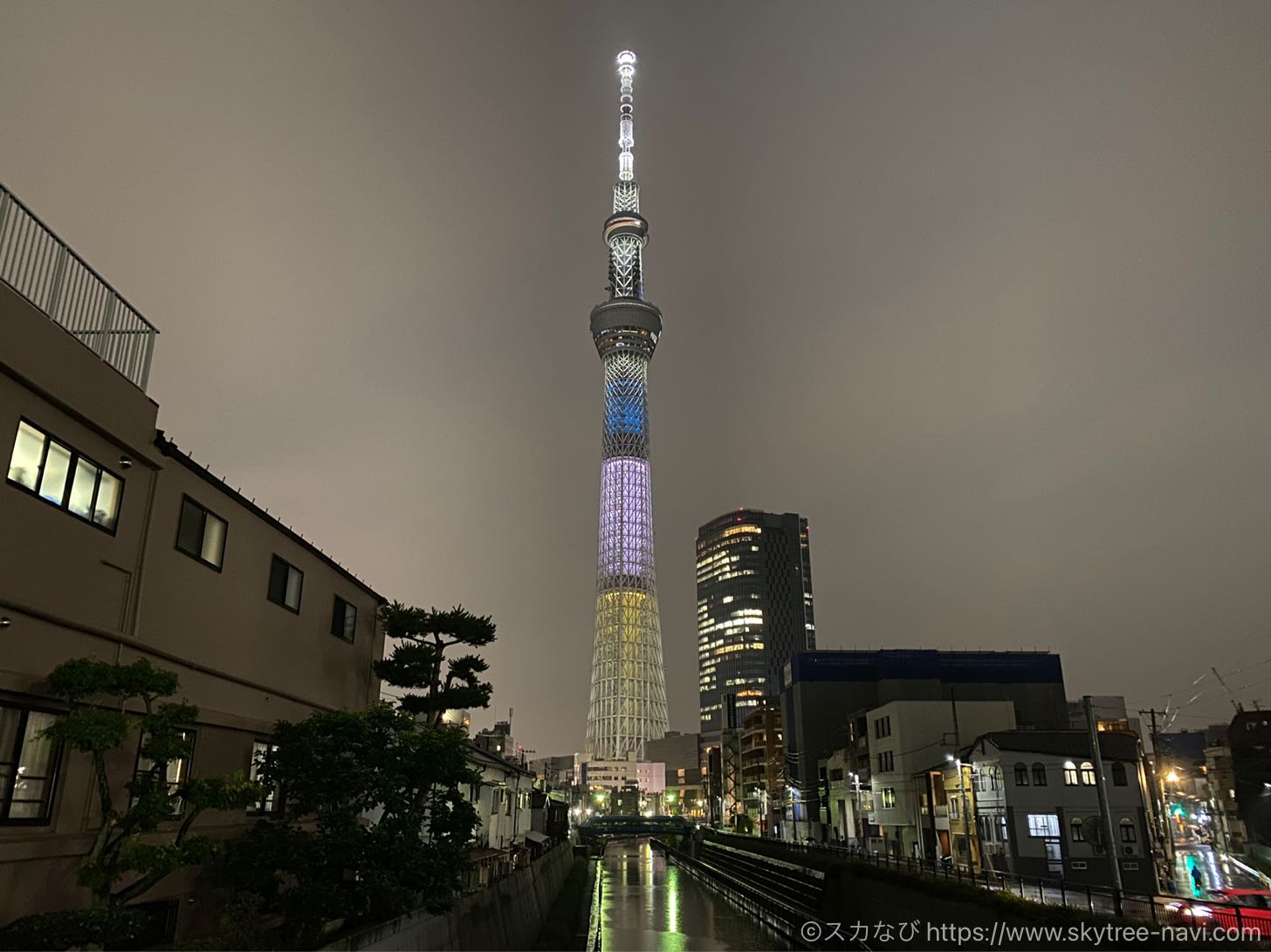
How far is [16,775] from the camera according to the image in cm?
1108

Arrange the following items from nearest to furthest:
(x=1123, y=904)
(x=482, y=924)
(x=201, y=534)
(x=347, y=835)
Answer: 1. (x=347, y=835)
2. (x=201, y=534)
3. (x=482, y=924)
4. (x=1123, y=904)

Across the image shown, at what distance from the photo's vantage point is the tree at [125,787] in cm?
1003

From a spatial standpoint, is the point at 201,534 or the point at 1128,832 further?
the point at 1128,832

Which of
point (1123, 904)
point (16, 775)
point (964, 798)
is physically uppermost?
point (16, 775)

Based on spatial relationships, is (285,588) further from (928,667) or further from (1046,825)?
(928,667)

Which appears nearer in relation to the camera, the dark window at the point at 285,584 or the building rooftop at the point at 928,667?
the dark window at the point at 285,584

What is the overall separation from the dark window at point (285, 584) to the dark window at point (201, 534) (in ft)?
7.53

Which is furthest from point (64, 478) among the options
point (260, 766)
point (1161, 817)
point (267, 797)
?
point (1161, 817)

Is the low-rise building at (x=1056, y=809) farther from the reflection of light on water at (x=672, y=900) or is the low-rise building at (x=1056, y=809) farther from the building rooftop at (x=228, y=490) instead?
the building rooftop at (x=228, y=490)

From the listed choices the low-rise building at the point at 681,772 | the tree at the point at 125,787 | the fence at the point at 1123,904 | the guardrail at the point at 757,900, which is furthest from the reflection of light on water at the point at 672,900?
the low-rise building at the point at 681,772

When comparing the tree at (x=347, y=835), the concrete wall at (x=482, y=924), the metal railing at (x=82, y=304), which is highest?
the metal railing at (x=82, y=304)

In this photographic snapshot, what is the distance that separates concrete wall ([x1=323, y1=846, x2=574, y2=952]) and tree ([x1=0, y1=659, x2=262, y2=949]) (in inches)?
127

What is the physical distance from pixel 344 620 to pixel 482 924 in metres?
8.70

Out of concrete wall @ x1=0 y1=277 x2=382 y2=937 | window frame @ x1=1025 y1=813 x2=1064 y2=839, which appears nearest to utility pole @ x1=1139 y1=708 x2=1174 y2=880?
window frame @ x1=1025 y1=813 x2=1064 y2=839
